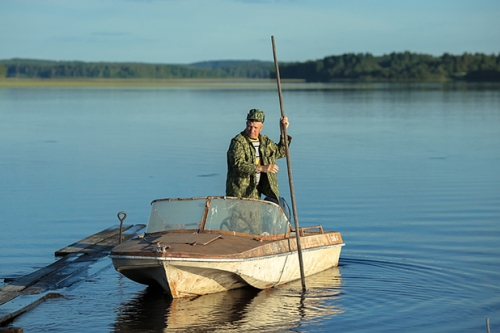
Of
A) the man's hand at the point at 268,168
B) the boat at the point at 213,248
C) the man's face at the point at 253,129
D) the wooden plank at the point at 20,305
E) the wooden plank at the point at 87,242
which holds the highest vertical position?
the man's face at the point at 253,129

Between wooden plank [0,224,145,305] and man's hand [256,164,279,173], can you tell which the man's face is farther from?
wooden plank [0,224,145,305]

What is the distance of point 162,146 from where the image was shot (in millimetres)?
35219

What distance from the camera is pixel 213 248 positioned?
11289 mm

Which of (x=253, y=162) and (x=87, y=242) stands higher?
(x=253, y=162)

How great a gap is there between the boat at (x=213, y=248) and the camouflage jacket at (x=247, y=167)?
40 centimetres

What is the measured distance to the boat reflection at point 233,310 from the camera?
10852 mm

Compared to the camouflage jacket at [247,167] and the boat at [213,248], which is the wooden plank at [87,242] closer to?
the boat at [213,248]

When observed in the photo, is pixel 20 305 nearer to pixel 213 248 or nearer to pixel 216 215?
pixel 213 248

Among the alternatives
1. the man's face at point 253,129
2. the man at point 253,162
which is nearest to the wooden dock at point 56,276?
the man at point 253,162

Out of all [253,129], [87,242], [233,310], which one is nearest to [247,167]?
[253,129]

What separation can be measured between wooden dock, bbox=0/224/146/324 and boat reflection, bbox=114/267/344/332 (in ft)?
3.70

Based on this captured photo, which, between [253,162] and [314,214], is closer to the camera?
[253,162]

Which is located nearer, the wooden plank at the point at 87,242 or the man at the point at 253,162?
the man at the point at 253,162

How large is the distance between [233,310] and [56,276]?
2944mm
